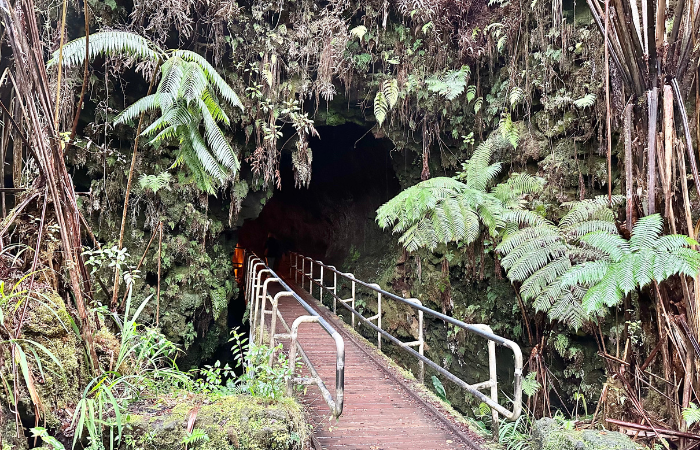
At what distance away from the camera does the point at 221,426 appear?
8.20 ft

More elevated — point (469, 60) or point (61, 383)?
point (469, 60)

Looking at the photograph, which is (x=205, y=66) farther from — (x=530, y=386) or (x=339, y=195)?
(x=339, y=195)

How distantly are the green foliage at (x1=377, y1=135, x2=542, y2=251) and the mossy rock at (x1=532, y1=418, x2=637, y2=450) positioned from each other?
3120 mm

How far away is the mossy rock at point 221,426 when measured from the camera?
2.45 meters

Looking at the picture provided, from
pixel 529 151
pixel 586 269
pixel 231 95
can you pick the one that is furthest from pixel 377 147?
pixel 586 269

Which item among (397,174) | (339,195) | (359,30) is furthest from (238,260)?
(359,30)

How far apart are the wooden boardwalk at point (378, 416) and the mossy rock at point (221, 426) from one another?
0.54 meters

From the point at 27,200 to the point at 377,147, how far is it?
9.43m

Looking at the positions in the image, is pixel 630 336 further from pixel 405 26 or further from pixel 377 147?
pixel 377 147

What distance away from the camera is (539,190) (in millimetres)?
6074

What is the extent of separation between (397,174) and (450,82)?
3.31 meters

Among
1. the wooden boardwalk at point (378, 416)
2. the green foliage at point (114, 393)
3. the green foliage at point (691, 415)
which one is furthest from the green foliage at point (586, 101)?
the green foliage at point (114, 393)

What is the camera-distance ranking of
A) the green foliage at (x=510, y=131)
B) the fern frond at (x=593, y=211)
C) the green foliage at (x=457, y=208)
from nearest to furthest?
the fern frond at (x=593, y=211)
the green foliage at (x=457, y=208)
the green foliage at (x=510, y=131)

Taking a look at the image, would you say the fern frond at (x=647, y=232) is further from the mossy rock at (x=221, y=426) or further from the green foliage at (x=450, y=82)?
the green foliage at (x=450, y=82)
